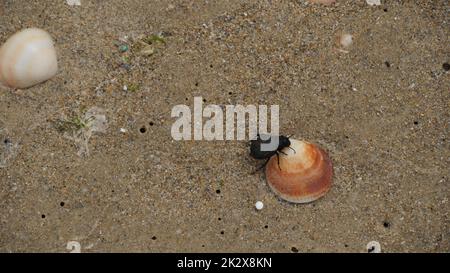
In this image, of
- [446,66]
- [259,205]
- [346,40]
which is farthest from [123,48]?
[446,66]

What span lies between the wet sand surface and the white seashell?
89mm

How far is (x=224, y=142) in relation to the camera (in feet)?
13.7

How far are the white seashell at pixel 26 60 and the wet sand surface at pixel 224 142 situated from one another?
9 centimetres

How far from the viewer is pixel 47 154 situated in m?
4.11

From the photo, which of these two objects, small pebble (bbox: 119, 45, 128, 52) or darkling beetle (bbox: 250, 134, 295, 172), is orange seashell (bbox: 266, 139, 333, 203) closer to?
darkling beetle (bbox: 250, 134, 295, 172)

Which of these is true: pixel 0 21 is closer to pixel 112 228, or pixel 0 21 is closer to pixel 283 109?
pixel 112 228

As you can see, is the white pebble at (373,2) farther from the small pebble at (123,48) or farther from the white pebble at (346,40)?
the small pebble at (123,48)

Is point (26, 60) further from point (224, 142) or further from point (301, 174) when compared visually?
point (301, 174)

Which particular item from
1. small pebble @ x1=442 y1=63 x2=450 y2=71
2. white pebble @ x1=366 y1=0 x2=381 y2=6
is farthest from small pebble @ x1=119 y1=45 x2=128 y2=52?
small pebble @ x1=442 y1=63 x2=450 y2=71

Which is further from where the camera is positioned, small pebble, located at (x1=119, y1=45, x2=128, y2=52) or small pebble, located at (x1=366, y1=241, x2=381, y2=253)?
small pebble, located at (x1=119, y1=45, x2=128, y2=52)

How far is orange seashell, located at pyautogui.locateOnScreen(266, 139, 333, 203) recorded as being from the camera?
3.98 m

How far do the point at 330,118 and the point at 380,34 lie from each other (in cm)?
77
